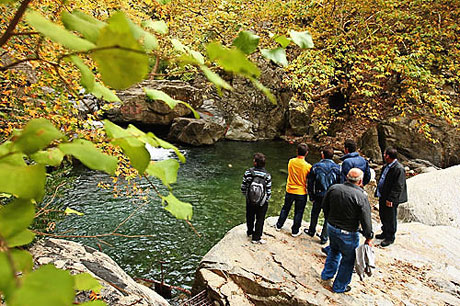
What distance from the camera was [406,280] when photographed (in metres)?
4.58

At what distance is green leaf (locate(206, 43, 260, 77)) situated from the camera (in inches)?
20.4

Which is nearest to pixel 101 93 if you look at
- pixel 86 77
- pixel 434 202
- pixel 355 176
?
pixel 86 77

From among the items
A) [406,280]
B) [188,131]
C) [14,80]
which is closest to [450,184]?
[406,280]

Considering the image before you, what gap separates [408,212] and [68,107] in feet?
27.1

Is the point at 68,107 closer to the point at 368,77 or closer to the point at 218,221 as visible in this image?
the point at 218,221

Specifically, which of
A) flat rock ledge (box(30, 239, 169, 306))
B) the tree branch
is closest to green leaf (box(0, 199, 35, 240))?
the tree branch

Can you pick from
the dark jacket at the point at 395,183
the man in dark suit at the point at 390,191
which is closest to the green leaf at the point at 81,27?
the man in dark suit at the point at 390,191

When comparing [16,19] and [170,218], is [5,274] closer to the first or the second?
[16,19]

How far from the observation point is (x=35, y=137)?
0.48 m

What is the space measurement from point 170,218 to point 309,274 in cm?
454

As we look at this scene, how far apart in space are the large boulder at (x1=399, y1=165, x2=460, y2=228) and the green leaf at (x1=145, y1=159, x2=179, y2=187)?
857 centimetres

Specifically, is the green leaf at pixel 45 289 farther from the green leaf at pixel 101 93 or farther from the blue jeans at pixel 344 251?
the blue jeans at pixel 344 251

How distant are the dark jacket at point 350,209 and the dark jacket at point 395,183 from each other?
1667mm

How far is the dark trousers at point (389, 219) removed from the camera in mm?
5539
